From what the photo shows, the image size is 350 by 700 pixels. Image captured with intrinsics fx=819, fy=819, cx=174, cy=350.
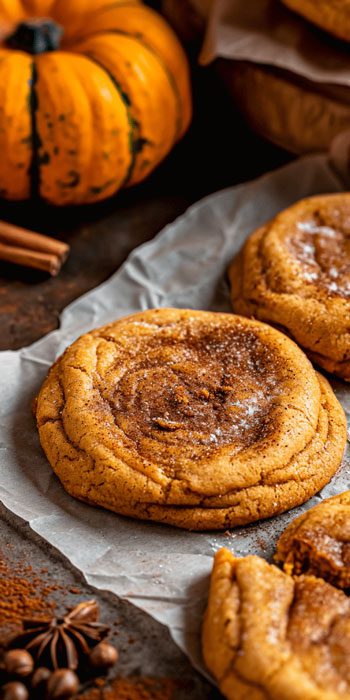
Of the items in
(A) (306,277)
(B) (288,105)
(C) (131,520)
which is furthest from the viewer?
(B) (288,105)

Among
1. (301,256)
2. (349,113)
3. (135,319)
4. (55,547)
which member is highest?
(349,113)

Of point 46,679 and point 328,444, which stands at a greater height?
point 328,444

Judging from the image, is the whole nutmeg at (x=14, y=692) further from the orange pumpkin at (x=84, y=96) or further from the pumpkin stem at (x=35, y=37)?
the pumpkin stem at (x=35, y=37)

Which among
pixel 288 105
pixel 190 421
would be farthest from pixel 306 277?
pixel 288 105

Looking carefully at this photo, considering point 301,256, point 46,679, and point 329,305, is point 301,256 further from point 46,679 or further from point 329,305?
point 46,679

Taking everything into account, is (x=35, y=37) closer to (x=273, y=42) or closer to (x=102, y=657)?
(x=273, y=42)

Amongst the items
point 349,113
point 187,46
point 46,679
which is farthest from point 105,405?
point 187,46

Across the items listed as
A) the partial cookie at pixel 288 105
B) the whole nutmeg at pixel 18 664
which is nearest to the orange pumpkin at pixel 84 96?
the partial cookie at pixel 288 105
